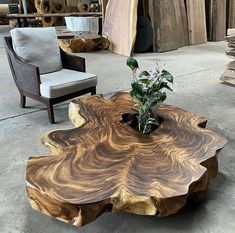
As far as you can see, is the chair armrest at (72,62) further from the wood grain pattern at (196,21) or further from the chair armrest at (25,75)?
the wood grain pattern at (196,21)

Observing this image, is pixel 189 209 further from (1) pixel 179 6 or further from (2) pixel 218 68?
(1) pixel 179 6

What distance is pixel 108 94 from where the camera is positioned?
3873mm

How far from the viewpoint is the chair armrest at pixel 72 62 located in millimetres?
3374

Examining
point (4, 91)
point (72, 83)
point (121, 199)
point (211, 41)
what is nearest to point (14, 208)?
point (121, 199)

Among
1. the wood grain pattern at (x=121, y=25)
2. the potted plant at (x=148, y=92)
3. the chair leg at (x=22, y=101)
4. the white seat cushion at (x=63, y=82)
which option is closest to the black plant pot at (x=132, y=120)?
the potted plant at (x=148, y=92)

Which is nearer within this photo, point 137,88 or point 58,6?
point 137,88

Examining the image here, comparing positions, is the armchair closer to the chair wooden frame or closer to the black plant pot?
the chair wooden frame

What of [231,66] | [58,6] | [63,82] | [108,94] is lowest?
[108,94]

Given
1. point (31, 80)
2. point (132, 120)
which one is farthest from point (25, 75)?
point (132, 120)

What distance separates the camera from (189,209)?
1872 mm

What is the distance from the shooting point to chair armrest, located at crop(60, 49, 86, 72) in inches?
133

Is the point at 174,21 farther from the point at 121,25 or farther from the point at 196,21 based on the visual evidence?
the point at 121,25

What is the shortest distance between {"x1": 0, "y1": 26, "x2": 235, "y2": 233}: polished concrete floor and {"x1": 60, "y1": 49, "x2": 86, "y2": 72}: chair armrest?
1.48 feet

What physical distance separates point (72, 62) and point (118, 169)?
2.13 meters
